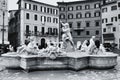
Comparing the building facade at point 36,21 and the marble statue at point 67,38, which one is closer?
the marble statue at point 67,38

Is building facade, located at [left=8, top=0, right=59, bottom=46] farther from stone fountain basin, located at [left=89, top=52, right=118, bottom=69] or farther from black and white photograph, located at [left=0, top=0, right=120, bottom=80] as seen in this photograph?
stone fountain basin, located at [left=89, top=52, right=118, bottom=69]

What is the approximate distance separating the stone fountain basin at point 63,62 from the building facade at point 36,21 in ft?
86.2

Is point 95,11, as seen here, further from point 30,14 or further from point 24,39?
point 24,39

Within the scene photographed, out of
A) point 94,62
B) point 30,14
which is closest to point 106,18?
point 30,14

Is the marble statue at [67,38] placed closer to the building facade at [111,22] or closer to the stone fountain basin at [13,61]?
the stone fountain basin at [13,61]

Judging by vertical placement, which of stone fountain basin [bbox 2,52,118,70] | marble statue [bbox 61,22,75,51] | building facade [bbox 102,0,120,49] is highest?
building facade [bbox 102,0,120,49]

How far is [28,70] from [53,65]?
5.40ft

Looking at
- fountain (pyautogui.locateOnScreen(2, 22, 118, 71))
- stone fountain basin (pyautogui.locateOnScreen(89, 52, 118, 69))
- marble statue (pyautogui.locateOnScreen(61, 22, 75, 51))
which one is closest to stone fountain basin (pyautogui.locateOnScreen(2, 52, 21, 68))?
fountain (pyautogui.locateOnScreen(2, 22, 118, 71))

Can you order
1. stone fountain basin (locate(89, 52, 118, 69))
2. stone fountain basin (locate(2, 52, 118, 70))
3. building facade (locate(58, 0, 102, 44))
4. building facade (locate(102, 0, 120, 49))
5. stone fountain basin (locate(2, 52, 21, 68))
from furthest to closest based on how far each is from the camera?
building facade (locate(58, 0, 102, 44))
building facade (locate(102, 0, 120, 49))
stone fountain basin (locate(2, 52, 21, 68))
stone fountain basin (locate(89, 52, 118, 69))
stone fountain basin (locate(2, 52, 118, 70))

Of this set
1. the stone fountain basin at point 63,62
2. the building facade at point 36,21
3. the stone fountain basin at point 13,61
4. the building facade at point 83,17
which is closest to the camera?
the stone fountain basin at point 63,62

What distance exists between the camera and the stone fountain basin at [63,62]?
29.0ft

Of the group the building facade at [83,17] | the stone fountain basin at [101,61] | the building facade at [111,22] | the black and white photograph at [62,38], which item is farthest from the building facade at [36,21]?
the stone fountain basin at [101,61]

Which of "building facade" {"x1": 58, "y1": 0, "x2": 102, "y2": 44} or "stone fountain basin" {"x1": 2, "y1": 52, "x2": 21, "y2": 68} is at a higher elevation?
"building facade" {"x1": 58, "y1": 0, "x2": 102, "y2": 44}

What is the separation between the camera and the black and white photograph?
930 centimetres
